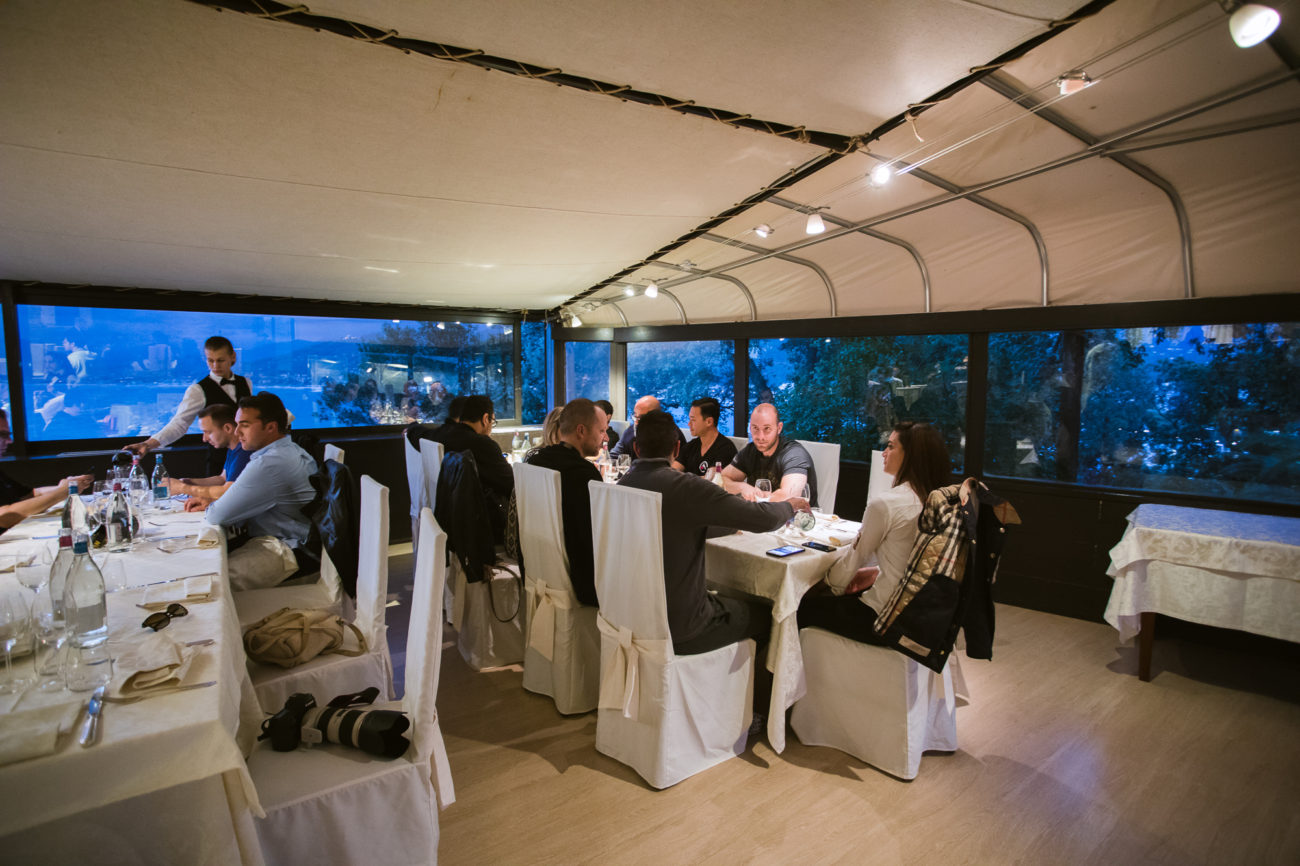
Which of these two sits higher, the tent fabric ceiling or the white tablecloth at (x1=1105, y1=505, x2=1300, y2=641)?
the tent fabric ceiling

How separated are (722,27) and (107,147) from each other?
7.89ft

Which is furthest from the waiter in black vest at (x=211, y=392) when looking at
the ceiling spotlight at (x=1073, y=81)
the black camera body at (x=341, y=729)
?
the ceiling spotlight at (x=1073, y=81)

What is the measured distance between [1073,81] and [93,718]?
131 inches

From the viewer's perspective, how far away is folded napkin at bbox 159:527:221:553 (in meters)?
2.71

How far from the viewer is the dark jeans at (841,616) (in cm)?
268

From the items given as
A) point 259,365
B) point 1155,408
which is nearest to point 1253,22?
point 1155,408

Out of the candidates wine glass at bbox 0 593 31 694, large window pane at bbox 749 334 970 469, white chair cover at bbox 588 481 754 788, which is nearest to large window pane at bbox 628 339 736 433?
large window pane at bbox 749 334 970 469

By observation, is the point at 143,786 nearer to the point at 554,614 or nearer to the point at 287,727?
the point at 287,727

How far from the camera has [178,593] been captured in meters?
2.12

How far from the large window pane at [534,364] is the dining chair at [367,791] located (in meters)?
6.68

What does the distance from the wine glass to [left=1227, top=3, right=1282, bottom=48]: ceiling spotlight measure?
139 inches

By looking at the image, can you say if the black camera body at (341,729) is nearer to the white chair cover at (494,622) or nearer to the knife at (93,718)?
the knife at (93,718)

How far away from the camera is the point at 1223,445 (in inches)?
158

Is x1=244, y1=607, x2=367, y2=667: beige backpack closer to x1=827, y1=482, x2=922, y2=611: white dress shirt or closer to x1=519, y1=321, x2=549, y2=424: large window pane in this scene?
x1=827, y1=482, x2=922, y2=611: white dress shirt
